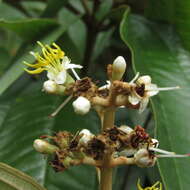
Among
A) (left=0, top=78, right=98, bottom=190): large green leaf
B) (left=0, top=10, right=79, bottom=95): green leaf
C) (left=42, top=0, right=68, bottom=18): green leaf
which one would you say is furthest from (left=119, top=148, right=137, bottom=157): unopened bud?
(left=42, top=0, right=68, bottom=18): green leaf

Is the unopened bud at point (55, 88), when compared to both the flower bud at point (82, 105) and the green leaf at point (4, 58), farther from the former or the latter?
the green leaf at point (4, 58)

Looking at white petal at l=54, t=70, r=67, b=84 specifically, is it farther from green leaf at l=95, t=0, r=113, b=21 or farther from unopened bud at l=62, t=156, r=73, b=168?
green leaf at l=95, t=0, r=113, b=21

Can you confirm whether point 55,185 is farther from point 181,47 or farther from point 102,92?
point 181,47

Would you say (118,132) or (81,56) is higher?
(118,132)

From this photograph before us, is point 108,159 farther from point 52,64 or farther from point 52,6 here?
point 52,6

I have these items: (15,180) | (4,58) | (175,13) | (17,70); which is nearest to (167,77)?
(175,13)

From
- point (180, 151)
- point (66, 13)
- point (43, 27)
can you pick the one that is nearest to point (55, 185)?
point (180, 151)
